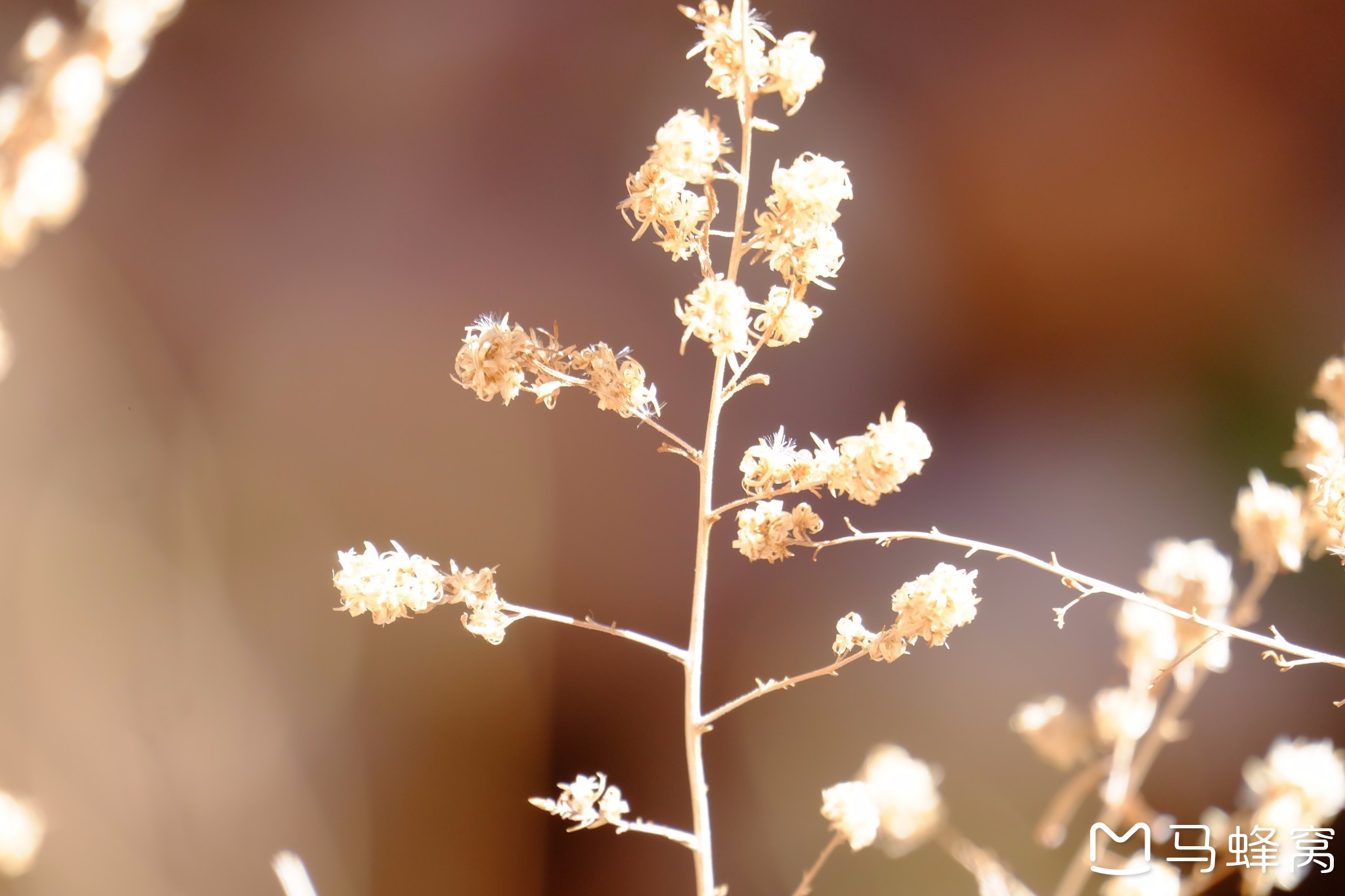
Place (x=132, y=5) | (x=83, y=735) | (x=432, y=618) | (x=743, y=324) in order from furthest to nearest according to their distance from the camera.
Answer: (x=432, y=618) < (x=83, y=735) < (x=132, y=5) < (x=743, y=324)

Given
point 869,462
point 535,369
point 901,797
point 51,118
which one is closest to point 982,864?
point 901,797

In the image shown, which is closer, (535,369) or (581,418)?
(535,369)

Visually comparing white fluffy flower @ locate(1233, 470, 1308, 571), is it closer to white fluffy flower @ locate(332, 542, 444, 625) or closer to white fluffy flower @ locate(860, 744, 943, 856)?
white fluffy flower @ locate(860, 744, 943, 856)

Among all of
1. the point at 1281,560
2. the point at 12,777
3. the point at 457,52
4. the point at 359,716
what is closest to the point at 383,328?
the point at 457,52

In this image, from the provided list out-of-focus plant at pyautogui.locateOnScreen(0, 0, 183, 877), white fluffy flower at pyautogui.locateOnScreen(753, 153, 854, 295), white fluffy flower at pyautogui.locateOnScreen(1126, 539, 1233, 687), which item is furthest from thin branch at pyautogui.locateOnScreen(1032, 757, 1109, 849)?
out-of-focus plant at pyautogui.locateOnScreen(0, 0, 183, 877)

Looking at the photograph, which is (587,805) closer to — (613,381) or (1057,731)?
(613,381)

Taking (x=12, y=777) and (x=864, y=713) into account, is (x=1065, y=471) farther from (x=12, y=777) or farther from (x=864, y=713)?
(x=12, y=777)

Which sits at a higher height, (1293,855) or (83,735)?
(83,735)
